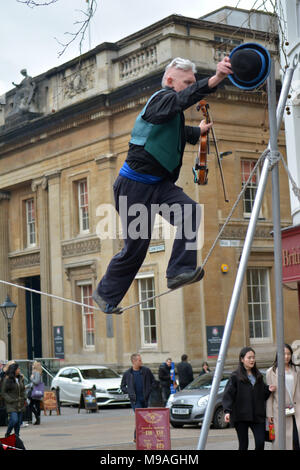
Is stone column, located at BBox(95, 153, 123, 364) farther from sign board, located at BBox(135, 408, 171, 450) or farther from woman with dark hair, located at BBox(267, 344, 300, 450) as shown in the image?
woman with dark hair, located at BBox(267, 344, 300, 450)

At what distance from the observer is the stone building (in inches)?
1086

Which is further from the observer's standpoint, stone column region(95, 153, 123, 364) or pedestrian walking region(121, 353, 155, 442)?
stone column region(95, 153, 123, 364)

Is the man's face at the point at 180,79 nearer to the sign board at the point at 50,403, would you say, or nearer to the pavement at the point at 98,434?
the pavement at the point at 98,434

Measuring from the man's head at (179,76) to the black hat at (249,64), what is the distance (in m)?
0.32

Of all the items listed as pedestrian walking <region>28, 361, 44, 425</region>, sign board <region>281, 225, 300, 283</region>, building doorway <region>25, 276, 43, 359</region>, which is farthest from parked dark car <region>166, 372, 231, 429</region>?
building doorway <region>25, 276, 43, 359</region>

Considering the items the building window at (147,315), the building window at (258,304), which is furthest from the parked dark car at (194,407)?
the building window at (258,304)

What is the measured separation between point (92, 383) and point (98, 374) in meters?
0.59

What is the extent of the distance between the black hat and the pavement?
9474mm

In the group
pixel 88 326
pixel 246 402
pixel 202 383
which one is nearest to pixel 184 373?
pixel 202 383

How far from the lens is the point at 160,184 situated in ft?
16.5

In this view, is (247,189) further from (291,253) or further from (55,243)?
(55,243)

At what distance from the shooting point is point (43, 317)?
3534 cm

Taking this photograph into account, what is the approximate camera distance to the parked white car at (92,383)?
2812cm
